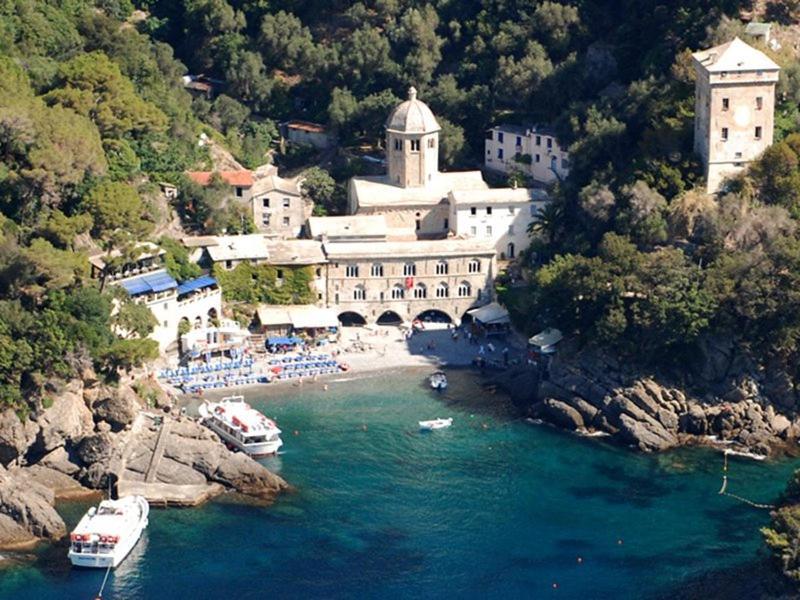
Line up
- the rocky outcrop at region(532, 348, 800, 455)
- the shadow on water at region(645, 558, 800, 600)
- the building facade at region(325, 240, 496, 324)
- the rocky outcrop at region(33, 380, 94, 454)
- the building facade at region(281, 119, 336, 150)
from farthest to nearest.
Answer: the building facade at region(281, 119, 336, 150) → the building facade at region(325, 240, 496, 324) → the rocky outcrop at region(532, 348, 800, 455) → the rocky outcrop at region(33, 380, 94, 454) → the shadow on water at region(645, 558, 800, 600)

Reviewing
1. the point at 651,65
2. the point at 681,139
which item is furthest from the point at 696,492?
the point at 651,65

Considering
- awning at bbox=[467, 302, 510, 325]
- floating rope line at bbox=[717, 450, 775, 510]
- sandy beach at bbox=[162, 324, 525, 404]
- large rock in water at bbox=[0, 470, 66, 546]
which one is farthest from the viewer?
awning at bbox=[467, 302, 510, 325]

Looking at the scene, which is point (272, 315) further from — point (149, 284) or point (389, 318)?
point (149, 284)

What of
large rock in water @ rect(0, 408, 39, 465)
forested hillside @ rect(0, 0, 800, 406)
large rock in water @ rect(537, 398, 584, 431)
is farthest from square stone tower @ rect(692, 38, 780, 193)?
large rock in water @ rect(0, 408, 39, 465)

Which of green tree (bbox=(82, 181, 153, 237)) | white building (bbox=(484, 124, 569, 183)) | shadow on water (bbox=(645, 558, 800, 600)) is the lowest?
shadow on water (bbox=(645, 558, 800, 600))

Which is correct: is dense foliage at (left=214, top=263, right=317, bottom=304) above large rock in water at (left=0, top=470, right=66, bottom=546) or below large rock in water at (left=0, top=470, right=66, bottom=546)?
above

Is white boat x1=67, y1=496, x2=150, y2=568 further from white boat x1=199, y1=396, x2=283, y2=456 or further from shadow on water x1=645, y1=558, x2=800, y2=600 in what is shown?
shadow on water x1=645, y1=558, x2=800, y2=600

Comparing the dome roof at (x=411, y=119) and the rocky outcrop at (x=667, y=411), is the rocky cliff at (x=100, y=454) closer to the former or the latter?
the rocky outcrop at (x=667, y=411)
